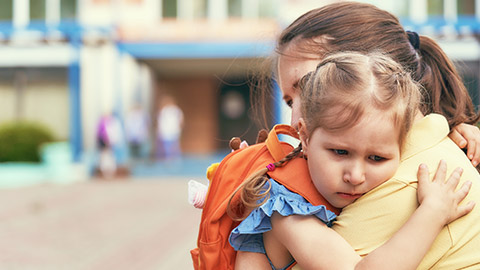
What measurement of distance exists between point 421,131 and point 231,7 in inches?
668

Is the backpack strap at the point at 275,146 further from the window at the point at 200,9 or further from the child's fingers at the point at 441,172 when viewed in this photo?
the window at the point at 200,9

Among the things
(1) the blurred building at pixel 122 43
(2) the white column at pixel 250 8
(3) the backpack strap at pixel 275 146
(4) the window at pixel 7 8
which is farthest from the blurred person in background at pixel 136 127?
(3) the backpack strap at pixel 275 146

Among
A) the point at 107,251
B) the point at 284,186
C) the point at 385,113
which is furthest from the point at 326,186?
the point at 107,251

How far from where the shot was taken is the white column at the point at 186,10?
18.1 meters

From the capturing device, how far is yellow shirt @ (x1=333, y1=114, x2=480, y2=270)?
1364 mm

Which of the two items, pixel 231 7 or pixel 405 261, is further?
pixel 231 7

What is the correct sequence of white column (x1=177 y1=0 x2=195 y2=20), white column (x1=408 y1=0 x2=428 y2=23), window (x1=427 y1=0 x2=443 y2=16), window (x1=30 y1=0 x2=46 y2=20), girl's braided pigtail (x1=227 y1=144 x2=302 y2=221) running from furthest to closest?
white column (x1=177 y1=0 x2=195 y2=20) → window (x1=30 y1=0 x2=46 y2=20) → window (x1=427 y1=0 x2=443 y2=16) → white column (x1=408 y1=0 x2=428 y2=23) → girl's braided pigtail (x1=227 y1=144 x2=302 y2=221)

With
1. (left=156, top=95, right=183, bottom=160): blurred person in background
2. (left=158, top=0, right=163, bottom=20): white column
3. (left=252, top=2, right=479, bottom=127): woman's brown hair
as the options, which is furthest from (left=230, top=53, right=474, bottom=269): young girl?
(left=158, top=0, right=163, bottom=20): white column

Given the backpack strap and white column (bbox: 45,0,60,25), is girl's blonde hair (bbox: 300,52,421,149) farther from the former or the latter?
white column (bbox: 45,0,60,25)

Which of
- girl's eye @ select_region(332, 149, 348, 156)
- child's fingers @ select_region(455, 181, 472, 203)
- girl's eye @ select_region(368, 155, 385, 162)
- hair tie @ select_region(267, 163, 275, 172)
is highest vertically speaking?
girl's eye @ select_region(332, 149, 348, 156)

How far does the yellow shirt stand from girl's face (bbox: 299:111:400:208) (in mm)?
31

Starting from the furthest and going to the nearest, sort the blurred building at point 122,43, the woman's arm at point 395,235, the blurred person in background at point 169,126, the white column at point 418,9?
1. the white column at point 418,9
2. the blurred person in background at point 169,126
3. the blurred building at point 122,43
4. the woman's arm at point 395,235

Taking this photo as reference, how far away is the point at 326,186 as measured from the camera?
1.40 metres

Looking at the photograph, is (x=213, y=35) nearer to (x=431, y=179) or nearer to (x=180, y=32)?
(x=180, y=32)
